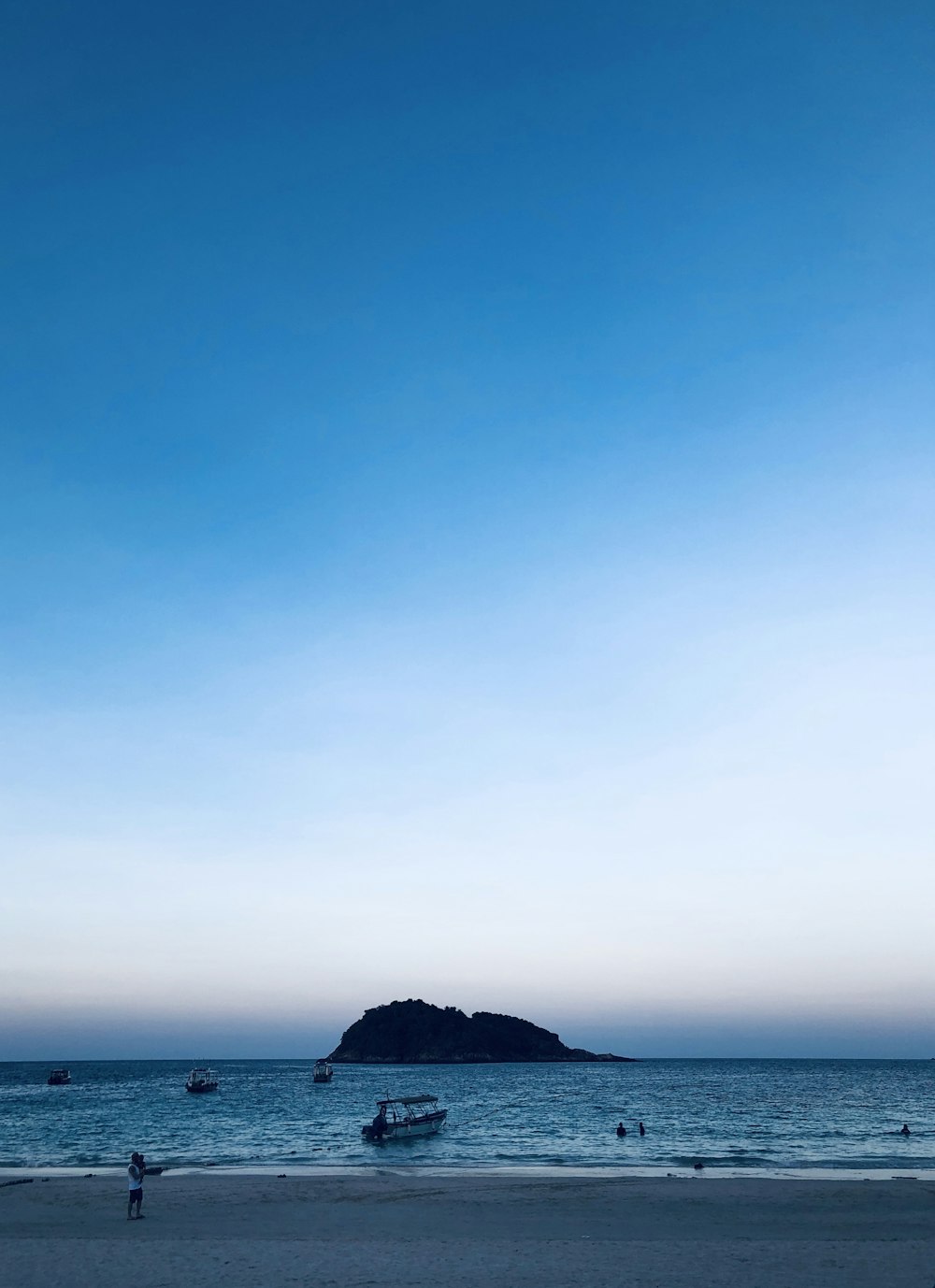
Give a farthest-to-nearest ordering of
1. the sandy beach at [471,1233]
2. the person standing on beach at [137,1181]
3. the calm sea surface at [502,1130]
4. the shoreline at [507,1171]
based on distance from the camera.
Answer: the calm sea surface at [502,1130] < the shoreline at [507,1171] < the person standing on beach at [137,1181] < the sandy beach at [471,1233]

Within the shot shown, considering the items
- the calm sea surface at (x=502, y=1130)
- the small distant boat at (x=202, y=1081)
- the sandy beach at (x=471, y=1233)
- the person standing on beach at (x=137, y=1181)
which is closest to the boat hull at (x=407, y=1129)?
the calm sea surface at (x=502, y=1130)

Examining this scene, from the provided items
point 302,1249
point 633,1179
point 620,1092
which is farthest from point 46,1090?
point 302,1249

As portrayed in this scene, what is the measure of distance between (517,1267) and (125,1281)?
9.07 m

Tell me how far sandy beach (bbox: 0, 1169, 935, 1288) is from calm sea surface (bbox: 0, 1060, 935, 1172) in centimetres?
1158

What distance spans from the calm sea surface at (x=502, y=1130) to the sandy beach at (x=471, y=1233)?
456 inches

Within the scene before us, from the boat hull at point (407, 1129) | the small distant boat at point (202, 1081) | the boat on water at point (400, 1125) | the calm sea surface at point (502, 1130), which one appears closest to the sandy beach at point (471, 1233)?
the calm sea surface at point (502, 1130)

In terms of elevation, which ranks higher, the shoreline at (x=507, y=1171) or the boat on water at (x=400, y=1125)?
the shoreline at (x=507, y=1171)

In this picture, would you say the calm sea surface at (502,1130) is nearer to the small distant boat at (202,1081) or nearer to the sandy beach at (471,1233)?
the small distant boat at (202,1081)

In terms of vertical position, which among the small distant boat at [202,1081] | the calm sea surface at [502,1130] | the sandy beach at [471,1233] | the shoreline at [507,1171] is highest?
the sandy beach at [471,1233]

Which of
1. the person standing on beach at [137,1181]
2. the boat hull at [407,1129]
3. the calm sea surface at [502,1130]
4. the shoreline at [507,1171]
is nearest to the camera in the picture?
the person standing on beach at [137,1181]

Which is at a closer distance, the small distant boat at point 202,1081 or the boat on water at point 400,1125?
the boat on water at point 400,1125

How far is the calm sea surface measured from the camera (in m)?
48.3

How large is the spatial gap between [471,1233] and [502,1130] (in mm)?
41808

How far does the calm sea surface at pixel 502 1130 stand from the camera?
159 ft
